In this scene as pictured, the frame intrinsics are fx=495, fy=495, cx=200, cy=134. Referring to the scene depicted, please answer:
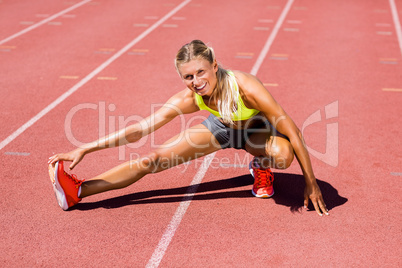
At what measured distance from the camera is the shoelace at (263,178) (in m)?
4.39

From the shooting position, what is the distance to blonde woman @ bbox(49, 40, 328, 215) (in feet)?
12.3

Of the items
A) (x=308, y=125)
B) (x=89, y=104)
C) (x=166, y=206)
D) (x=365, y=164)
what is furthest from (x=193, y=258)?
(x=89, y=104)

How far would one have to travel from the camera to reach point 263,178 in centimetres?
439

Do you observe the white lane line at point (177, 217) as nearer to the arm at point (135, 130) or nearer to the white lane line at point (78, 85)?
the arm at point (135, 130)

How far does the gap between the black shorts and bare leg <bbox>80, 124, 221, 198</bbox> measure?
6 cm

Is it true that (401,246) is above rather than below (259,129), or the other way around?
below

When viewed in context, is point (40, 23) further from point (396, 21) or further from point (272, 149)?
point (272, 149)

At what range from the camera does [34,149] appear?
535 centimetres

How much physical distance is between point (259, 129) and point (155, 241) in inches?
51.0

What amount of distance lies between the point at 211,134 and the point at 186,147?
242mm

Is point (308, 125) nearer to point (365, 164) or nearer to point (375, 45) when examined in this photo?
point (365, 164)

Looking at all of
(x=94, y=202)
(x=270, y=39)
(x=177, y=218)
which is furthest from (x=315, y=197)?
(x=270, y=39)

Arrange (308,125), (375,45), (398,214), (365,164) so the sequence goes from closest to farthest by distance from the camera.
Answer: (398,214) → (365,164) → (308,125) → (375,45)

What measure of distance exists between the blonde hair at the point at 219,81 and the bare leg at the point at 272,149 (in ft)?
1.16
